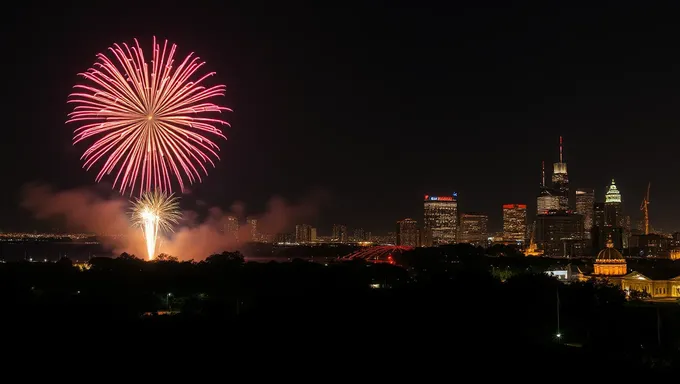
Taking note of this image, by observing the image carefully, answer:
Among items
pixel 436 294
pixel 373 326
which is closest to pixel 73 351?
pixel 373 326

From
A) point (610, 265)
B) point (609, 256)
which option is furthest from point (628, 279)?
point (609, 256)

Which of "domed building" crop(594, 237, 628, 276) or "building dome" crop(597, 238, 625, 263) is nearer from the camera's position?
"domed building" crop(594, 237, 628, 276)

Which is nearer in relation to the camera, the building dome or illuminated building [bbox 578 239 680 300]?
illuminated building [bbox 578 239 680 300]

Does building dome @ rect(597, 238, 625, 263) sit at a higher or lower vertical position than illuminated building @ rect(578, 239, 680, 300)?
higher

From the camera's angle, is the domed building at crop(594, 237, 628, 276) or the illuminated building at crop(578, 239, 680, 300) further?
the domed building at crop(594, 237, 628, 276)

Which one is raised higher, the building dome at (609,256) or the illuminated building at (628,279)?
the building dome at (609,256)

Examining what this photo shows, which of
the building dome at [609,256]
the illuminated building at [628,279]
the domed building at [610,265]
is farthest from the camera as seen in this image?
the building dome at [609,256]

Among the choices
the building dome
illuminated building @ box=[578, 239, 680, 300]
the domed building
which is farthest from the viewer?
the building dome

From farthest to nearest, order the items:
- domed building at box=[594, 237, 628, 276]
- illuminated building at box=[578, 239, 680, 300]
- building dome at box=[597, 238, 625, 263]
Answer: building dome at box=[597, 238, 625, 263], domed building at box=[594, 237, 628, 276], illuminated building at box=[578, 239, 680, 300]

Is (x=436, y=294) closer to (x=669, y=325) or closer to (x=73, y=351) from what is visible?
(x=669, y=325)

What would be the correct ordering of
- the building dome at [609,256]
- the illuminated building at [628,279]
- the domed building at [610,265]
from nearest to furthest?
1. the illuminated building at [628,279]
2. the domed building at [610,265]
3. the building dome at [609,256]

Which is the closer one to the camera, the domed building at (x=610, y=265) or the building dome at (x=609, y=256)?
the domed building at (x=610, y=265)

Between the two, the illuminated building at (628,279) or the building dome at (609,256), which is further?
the building dome at (609,256)
